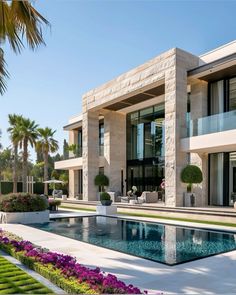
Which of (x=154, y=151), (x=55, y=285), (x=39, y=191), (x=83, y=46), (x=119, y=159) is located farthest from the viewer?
(x=39, y=191)

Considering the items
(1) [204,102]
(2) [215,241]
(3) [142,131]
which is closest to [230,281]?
(2) [215,241]

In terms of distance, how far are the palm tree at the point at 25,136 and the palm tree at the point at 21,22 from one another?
2627cm

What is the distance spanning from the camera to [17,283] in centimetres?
538

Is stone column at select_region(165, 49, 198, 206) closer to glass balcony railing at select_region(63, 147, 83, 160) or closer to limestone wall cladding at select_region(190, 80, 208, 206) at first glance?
limestone wall cladding at select_region(190, 80, 208, 206)

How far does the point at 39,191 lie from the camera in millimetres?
42188

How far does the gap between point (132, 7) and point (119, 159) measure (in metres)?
18.0

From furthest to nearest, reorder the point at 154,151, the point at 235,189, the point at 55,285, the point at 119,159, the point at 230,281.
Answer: the point at 119,159
the point at 154,151
the point at 235,189
the point at 230,281
the point at 55,285

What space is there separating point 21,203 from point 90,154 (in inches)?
471

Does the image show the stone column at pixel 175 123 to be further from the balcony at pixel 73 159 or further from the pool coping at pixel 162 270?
the balcony at pixel 73 159

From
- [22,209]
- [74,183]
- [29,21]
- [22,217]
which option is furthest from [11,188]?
[29,21]

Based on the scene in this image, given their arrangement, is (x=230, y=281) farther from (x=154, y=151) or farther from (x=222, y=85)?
(x=154, y=151)

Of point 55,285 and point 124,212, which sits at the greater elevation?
point 55,285

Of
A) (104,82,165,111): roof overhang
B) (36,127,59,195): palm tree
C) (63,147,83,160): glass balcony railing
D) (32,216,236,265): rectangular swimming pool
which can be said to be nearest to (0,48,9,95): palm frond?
(32,216,236,265): rectangular swimming pool

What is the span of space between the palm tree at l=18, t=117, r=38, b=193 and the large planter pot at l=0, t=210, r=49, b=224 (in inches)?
728
